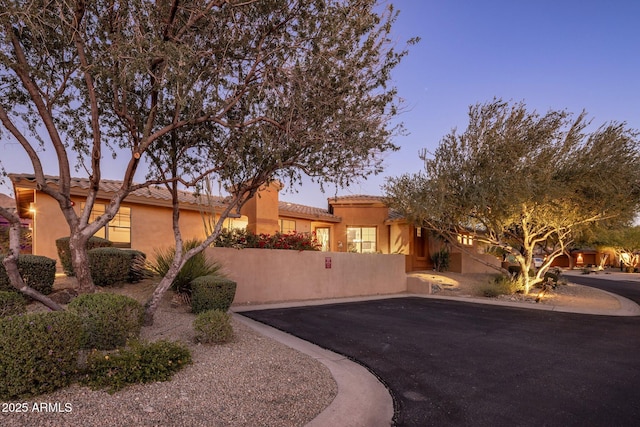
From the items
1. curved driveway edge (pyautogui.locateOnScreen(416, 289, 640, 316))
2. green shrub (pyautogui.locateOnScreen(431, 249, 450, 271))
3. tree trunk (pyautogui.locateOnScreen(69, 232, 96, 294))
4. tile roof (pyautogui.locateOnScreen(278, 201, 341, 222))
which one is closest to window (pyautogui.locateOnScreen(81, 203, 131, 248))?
tile roof (pyautogui.locateOnScreen(278, 201, 341, 222))

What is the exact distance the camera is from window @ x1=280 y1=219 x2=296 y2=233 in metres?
21.3

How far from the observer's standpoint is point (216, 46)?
23.8 feet

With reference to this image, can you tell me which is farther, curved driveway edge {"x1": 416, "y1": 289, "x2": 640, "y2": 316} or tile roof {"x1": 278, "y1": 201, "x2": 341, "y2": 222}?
tile roof {"x1": 278, "y1": 201, "x2": 341, "y2": 222}

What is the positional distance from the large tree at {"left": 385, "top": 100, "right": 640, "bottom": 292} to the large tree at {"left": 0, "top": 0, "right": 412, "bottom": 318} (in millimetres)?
8506

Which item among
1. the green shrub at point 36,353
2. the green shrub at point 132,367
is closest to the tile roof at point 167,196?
the green shrub at point 132,367

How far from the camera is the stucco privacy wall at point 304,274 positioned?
11922mm

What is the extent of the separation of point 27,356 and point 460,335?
299 inches

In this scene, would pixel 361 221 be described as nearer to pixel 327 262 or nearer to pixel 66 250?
pixel 327 262

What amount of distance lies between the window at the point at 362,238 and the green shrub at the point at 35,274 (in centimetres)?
1668

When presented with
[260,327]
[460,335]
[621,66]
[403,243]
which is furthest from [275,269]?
[621,66]

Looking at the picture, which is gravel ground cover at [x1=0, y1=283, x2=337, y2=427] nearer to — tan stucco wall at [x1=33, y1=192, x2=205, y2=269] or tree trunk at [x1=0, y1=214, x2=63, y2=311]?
tree trunk at [x1=0, y1=214, x2=63, y2=311]

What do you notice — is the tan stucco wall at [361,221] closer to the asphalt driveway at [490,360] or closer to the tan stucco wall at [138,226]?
the tan stucco wall at [138,226]

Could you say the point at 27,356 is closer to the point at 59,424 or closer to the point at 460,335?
the point at 59,424

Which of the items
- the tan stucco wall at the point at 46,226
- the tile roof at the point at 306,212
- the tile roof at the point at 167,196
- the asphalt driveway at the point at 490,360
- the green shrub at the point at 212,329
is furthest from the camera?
the tile roof at the point at 306,212
